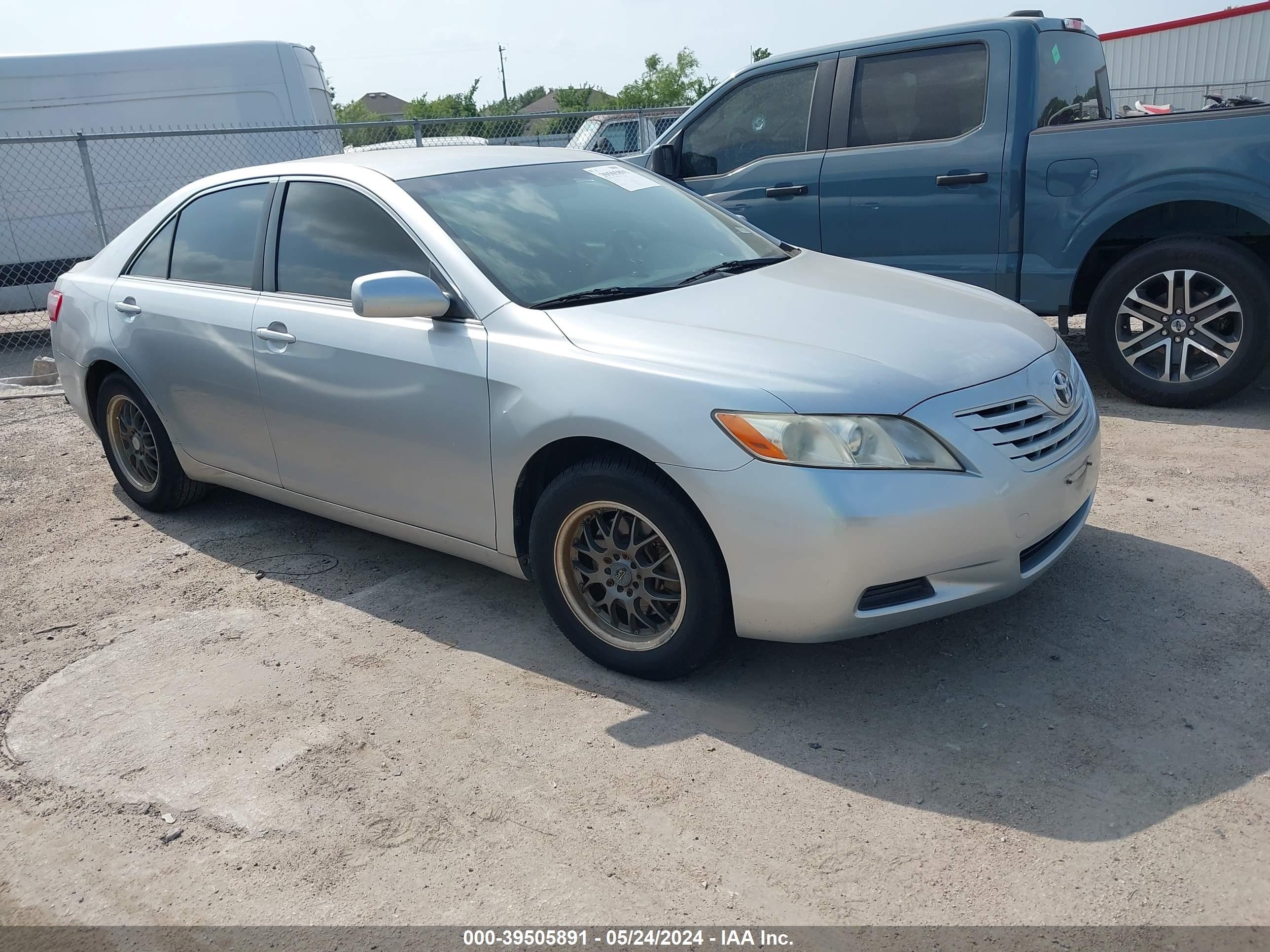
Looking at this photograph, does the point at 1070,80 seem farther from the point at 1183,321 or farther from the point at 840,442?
the point at 840,442

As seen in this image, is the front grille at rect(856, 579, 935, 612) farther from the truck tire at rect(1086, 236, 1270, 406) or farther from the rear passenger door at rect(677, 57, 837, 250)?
the rear passenger door at rect(677, 57, 837, 250)

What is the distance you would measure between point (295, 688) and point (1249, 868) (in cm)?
280

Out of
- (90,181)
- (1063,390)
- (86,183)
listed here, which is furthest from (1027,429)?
(86,183)

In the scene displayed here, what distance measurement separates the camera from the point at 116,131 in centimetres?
1138

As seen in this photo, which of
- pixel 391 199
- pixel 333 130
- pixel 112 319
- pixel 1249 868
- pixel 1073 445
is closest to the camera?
pixel 1249 868

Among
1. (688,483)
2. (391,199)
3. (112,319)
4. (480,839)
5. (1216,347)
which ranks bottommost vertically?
(480,839)

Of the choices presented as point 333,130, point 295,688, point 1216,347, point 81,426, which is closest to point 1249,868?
point 295,688

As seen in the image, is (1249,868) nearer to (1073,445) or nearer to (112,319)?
(1073,445)

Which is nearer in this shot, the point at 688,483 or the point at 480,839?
the point at 480,839

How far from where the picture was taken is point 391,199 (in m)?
4.02

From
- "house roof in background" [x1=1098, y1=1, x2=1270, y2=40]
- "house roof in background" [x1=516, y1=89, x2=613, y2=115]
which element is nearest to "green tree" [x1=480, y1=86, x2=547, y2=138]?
"house roof in background" [x1=516, y1=89, x2=613, y2=115]

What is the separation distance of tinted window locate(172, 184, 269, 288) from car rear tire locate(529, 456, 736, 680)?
6.39 feet

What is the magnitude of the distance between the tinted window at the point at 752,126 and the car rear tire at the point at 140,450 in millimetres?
3939

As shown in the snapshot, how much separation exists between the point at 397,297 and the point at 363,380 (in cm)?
48
